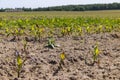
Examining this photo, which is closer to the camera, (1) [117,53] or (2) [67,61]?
(2) [67,61]

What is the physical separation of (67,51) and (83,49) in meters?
0.60

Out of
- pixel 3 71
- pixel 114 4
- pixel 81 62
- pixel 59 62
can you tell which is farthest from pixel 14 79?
pixel 114 4

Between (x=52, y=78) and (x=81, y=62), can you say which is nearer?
(x=52, y=78)

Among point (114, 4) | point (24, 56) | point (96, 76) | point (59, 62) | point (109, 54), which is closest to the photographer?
point (96, 76)

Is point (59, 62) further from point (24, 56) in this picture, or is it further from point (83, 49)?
point (83, 49)

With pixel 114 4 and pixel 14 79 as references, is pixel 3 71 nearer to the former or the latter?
pixel 14 79

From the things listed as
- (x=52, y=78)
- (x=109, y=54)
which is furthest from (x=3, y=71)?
(x=109, y=54)

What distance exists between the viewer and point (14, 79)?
17.0ft

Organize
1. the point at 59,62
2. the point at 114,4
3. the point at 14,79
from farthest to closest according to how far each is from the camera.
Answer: the point at 114,4
the point at 59,62
the point at 14,79

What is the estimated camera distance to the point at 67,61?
21.1ft

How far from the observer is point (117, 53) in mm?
7621

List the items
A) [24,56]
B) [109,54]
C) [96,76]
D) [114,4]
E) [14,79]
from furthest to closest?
[114,4]
[109,54]
[24,56]
[96,76]
[14,79]

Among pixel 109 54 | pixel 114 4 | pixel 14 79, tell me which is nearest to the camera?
pixel 14 79

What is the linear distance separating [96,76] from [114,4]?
70422 mm
